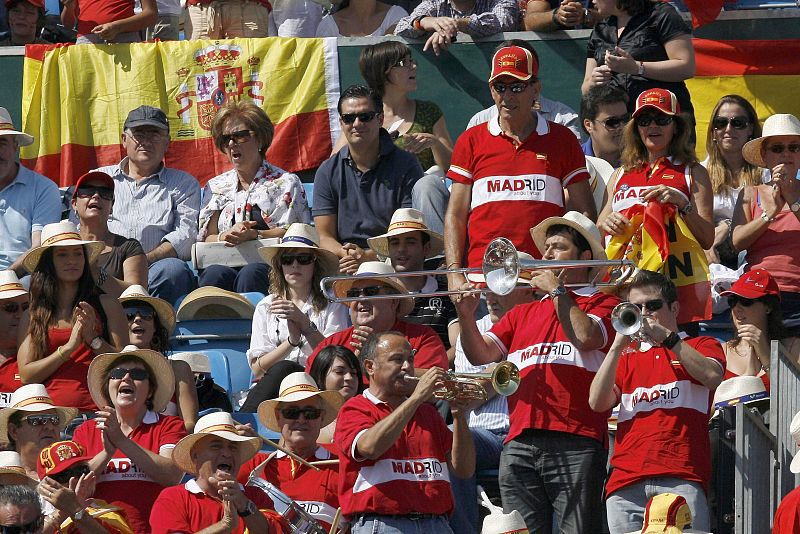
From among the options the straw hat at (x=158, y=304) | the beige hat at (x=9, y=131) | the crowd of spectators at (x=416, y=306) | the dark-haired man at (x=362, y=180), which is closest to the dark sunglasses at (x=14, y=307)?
the crowd of spectators at (x=416, y=306)

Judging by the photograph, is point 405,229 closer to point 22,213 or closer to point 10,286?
point 10,286

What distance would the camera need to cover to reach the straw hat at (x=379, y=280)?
9656 millimetres

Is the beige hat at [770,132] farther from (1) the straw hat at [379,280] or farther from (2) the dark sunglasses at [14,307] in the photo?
(2) the dark sunglasses at [14,307]

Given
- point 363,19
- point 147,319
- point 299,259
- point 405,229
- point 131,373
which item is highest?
point 363,19

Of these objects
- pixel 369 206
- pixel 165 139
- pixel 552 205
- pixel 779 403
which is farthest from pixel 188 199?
pixel 779 403

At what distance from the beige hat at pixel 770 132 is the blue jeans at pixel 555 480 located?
2.58 m

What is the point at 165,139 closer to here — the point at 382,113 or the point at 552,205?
the point at 382,113

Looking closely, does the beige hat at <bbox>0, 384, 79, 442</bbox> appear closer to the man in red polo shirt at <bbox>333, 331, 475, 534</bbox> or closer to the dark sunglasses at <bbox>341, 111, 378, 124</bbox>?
the man in red polo shirt at <bbox>333, 331, 475, 534</bbox>

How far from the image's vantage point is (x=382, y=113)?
11.2 metres

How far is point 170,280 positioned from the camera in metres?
11.3

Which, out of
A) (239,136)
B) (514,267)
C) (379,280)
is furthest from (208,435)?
(239,136)

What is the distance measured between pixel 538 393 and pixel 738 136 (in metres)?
3.10

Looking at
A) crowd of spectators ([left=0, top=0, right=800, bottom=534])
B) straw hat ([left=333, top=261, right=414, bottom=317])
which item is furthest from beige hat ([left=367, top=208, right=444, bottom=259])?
straw hat ([left=333, top=261, right=414, bottom=317])

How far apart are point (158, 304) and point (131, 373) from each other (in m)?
0.92
